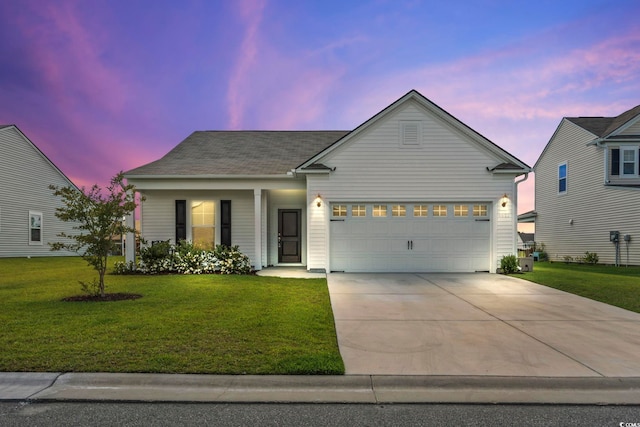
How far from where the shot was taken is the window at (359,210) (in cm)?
1203

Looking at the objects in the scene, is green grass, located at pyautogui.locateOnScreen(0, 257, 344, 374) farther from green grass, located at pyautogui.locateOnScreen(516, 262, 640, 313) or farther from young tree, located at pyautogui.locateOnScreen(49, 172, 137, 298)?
green grass, located at pyautogui.locateOnScreen(516, 262, 640, 313)

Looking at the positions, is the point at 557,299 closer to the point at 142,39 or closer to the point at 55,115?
the point at 142,39

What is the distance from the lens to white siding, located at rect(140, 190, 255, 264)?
1333 cm

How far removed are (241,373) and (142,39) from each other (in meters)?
16.3

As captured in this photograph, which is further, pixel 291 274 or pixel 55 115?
pixel 55 115

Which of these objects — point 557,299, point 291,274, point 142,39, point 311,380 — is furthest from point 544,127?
point 311,380

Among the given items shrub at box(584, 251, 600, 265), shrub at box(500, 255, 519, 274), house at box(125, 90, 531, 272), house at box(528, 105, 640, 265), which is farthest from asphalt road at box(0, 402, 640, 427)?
shrub at box(584, 251, 600, 265)

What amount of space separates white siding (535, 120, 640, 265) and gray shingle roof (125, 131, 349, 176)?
1259 centimetres

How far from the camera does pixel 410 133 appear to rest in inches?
470

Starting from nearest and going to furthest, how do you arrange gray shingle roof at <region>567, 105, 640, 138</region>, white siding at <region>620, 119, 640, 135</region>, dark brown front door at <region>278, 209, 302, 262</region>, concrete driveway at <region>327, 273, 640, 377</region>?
concrete driveway at <region>327, 273, 640, 377</region> → dark brown front door at <region>278, 209, 302, 262</region> → white siding at <region>620, 119, 640, 135</region> → gray shingle roof at <region>567, 105, 640, 138</region>

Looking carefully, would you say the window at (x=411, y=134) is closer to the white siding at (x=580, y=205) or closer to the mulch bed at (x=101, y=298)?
the mulch bed at (x=101, y=298)

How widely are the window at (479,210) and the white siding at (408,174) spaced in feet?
1.14

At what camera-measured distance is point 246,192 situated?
1348cm

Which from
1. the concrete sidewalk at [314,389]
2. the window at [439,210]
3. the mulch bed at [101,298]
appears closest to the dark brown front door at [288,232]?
the window at [439,210]
